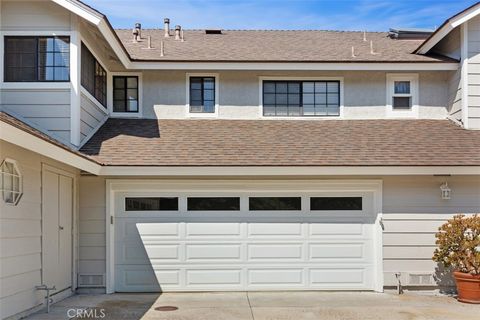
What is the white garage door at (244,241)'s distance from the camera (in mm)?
10000

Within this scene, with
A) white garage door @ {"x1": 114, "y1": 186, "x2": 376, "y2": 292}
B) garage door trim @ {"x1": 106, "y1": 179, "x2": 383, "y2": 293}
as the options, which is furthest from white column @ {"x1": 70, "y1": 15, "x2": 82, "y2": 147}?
white garage door @ {"x1": 114, "y1": 186, "x2": 376, "y2": 292}

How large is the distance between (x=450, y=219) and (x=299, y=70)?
4226mm

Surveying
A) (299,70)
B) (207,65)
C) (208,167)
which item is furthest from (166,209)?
(299,70)

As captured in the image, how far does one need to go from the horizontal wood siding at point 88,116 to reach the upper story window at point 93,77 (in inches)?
9.4

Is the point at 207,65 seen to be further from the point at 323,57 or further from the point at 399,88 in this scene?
the point at 399,88

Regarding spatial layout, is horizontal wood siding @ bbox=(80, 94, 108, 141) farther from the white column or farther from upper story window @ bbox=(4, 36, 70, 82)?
upper story window @ bbox=(4, 36, 70, 82)

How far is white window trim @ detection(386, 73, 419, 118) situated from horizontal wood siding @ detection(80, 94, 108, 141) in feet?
19.8

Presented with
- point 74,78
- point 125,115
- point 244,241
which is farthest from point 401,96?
point 74,78

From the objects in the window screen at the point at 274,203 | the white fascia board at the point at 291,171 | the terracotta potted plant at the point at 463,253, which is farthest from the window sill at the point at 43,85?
the terracotta potted plant at the point at 463,253

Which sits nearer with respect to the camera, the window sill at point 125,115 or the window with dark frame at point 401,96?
the window sill at point 125,115

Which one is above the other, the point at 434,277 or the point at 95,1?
the point at 95,1

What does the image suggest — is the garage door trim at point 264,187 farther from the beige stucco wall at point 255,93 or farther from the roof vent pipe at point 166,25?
the roof vent pipe at point 166,25

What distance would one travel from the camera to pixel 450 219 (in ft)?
32.3

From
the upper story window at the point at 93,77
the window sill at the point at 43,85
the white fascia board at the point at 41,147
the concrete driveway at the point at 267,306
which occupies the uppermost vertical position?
the upper story window at the point at 93,77
